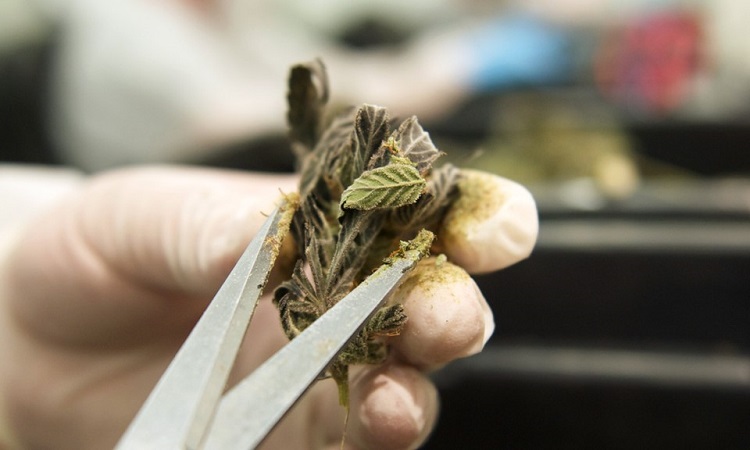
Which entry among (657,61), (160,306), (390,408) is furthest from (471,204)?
(657,61)

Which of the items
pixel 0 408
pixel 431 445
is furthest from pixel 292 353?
pixel 431 445

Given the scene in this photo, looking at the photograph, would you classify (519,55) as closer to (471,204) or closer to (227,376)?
(471,204)

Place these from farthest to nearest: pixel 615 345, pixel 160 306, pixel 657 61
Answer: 1. pixel 657 61
2. pixel 615 345
3. pixel 160 306

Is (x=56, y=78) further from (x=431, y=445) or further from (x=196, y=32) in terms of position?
(x=431, y=445)

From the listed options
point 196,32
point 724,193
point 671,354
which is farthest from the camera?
point 196,32

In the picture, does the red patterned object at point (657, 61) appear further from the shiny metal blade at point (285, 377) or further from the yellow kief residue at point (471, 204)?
the shiny metal blade at point (285, 377)

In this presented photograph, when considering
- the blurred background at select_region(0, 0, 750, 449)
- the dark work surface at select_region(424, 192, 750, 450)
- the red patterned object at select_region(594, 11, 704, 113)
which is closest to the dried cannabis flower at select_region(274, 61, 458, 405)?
the blurred background at select_region(0, 0, 750, 449)
